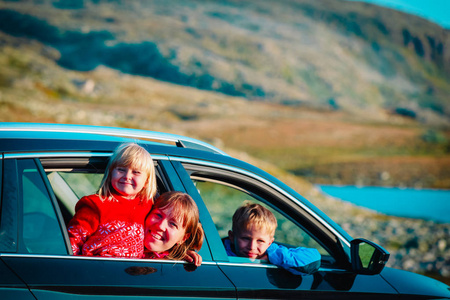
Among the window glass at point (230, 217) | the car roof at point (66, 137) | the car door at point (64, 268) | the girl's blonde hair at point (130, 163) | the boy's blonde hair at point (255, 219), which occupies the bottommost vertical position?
the car door at point (64, 268)

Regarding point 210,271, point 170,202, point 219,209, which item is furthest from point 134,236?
point 219,209

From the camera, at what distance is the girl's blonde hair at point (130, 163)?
2.24 metres

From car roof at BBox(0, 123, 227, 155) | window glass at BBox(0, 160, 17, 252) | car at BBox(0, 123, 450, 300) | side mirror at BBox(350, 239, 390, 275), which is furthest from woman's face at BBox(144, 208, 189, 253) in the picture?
side mirror at BBox(350, 239, 390, 275)

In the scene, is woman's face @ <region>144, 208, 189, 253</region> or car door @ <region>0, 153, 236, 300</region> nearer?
car door @ <region>0, 153, 236, 300</region>

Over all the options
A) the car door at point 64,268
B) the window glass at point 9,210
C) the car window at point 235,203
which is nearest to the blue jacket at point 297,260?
the car window at point 235,203

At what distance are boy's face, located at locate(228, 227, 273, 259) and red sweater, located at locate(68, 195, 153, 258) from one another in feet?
2.20

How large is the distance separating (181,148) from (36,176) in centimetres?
75

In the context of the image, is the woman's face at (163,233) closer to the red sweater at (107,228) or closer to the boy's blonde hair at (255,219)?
the red sweater at (107,228)

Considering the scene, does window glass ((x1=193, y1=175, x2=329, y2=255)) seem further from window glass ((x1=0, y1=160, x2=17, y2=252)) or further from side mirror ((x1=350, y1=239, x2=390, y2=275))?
window glass ((x1=0, y1=160, x2=17, y2=252))

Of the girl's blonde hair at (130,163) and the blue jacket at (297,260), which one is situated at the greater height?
the girl's blonde hair at (130,163)

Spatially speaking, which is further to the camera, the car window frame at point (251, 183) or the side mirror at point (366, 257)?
the side mirror at point (366, 257)

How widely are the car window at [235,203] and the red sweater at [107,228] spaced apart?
391mm

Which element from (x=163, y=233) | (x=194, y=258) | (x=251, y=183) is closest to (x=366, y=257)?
(x=251, y=183)

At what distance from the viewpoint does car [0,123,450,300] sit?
75.3 inches
